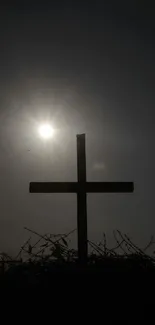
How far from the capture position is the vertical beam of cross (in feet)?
13.1

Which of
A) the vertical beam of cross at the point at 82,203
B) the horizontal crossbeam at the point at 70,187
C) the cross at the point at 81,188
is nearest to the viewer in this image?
the vertical beam of cross at the point at 82,203

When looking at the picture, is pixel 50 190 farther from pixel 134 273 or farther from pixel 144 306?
pixel 144 306

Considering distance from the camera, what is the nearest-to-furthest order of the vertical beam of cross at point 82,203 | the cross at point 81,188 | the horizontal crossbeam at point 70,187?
the vertical beam of cross at point 82,203, the cross at point 81,188, the horizontal crossbeam at point 70,187

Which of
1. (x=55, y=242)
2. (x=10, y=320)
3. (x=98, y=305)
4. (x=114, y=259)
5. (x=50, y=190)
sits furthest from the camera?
(x=50, y=190)

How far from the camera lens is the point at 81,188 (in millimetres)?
4441

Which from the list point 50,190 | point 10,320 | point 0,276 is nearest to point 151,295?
point 10,320

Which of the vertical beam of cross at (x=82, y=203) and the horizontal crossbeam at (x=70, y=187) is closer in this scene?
the vertical beam of cross at (x=82, y=203)

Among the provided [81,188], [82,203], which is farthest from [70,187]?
[82,203]

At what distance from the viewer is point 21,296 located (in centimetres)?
271

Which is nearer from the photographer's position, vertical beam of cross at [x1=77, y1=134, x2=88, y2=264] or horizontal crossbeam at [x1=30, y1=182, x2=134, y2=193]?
vertical beam of cross at [x1=77, y1=134, x2=88, y2=264]

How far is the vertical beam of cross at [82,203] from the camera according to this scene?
401 centimetres

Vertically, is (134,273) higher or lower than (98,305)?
higher

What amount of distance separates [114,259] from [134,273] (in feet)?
1.32

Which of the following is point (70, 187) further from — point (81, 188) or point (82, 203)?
point (82, 203)
